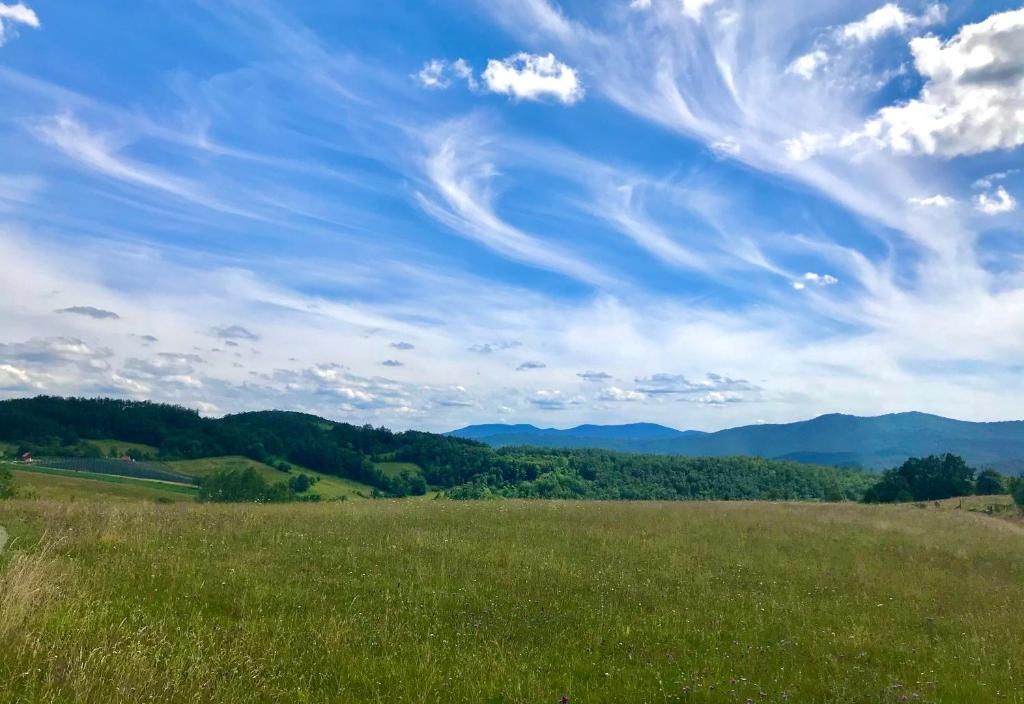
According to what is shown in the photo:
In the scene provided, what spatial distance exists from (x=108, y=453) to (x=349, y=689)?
471 ft

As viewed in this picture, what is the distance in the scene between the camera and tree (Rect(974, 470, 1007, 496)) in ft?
252

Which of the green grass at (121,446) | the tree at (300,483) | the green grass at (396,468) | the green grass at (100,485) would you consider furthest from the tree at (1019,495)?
the green grass at (121,446)

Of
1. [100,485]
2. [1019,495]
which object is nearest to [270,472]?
[100,485]

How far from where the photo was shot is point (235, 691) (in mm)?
6754

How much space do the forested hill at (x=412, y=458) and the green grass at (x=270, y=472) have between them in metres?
4.23

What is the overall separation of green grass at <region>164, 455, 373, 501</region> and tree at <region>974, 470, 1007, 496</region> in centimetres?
9382

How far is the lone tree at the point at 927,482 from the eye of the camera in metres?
80.2

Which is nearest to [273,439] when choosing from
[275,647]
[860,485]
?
[860,485]

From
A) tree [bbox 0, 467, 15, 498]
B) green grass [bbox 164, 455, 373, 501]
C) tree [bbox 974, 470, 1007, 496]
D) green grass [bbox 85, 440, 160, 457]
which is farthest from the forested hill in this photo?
tree [bbox 0, 467, 15, 498]

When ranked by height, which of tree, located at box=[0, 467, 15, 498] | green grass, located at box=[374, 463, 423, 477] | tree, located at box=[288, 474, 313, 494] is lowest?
tree, located at box=[288, 474, 313, 494]

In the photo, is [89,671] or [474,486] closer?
[89,671]

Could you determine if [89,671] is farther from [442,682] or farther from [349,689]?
[442,682]

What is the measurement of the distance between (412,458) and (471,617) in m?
153

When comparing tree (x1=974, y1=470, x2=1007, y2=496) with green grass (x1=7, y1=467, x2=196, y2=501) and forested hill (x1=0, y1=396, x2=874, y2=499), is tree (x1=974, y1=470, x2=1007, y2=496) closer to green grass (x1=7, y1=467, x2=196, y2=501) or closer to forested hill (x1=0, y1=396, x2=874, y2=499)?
forested hill (x1=0, y1=396, x2=874, y2=499)
